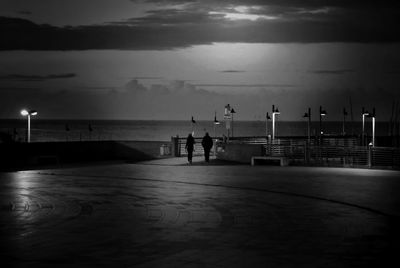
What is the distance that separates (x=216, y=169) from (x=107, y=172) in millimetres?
4910

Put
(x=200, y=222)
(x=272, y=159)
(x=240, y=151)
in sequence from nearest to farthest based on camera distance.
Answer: (x=200, y=222) < (x=272, y=159) < (x=240, y=151)

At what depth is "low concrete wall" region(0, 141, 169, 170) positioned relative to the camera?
104 feet

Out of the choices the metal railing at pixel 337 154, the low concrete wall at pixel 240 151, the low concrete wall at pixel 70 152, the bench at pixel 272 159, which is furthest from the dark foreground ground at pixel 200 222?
the low concrete wall at pixel 240 151

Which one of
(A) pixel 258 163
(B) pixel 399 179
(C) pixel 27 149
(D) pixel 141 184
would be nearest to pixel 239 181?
(D) pixel 141 184

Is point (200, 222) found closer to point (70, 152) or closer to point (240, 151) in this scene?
point (240, 151)

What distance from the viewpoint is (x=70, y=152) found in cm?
3544

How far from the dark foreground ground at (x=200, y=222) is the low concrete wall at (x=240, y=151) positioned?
31.2 feet

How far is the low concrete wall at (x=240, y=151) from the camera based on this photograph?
33969 mm

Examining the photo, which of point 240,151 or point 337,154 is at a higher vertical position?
point 240,151

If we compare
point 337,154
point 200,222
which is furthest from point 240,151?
point 200,222

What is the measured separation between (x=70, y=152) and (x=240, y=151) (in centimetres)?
877

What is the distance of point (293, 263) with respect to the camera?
9.12m

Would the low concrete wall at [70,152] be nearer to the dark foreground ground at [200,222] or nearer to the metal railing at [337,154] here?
the dark foreground ground at [200,222]

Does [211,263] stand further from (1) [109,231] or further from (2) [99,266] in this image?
(1) [109,231]
